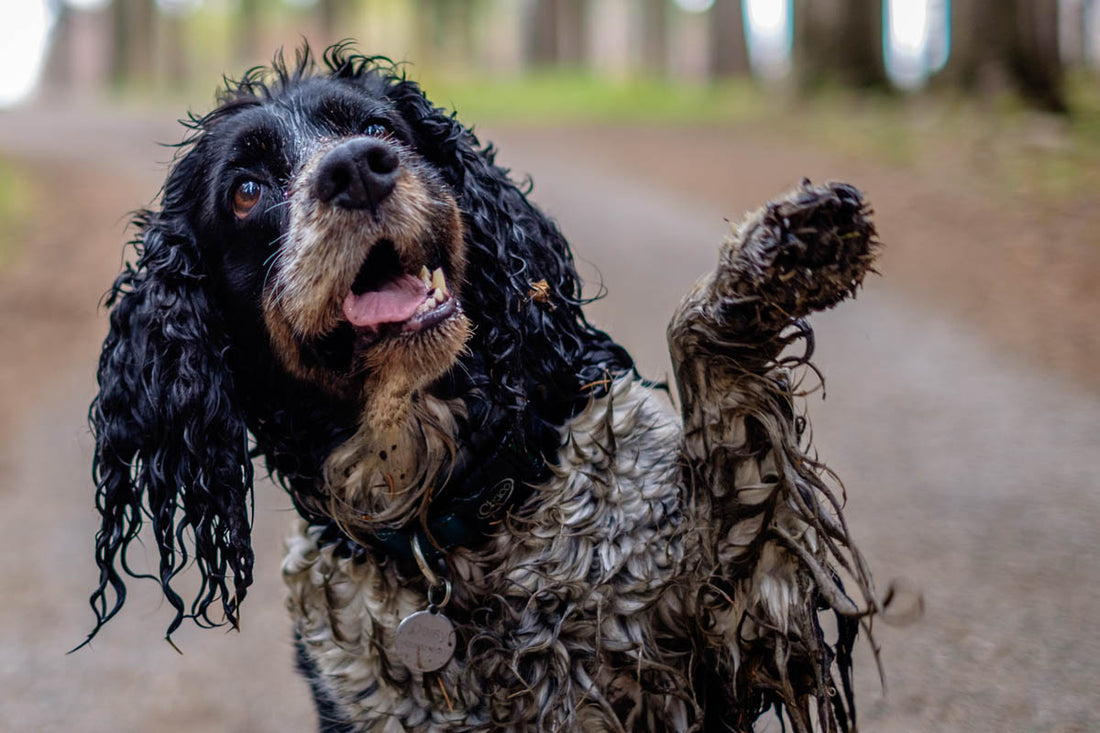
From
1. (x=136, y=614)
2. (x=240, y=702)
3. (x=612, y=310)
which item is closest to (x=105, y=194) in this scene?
(x=612, y=310)

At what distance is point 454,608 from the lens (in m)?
2.83

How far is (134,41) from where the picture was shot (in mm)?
34938

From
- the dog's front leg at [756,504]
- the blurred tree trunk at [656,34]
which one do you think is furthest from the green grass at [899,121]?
the blurred tree trunk at [656,34]

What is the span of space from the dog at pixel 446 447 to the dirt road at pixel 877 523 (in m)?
0.71

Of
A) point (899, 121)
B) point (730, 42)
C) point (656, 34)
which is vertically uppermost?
point (899, 121)

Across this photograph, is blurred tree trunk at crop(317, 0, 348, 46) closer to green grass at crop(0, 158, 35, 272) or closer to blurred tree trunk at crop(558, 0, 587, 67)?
blurred tree trunk at crop(558, 0, 587, 67)

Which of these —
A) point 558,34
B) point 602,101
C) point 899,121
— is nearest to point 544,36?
point 558,34

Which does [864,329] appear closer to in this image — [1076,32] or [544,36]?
[1076,32]

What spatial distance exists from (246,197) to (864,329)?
17.5 feet

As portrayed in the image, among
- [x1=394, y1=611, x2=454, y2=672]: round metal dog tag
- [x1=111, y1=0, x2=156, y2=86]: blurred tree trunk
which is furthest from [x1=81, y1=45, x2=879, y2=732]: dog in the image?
[x1=111, y1=0, x2=156, y2=86]: blurred tree trunk

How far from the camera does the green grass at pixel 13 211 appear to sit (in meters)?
11.6

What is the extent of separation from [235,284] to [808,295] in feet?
5.36

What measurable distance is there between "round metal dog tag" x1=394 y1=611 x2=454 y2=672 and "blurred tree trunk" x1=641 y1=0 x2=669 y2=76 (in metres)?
37.1

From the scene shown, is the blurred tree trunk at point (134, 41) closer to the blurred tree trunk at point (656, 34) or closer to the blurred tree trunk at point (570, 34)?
the blurred tree trunk at point (570, 34)
